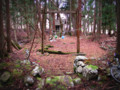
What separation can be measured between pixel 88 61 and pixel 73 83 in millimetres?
1448

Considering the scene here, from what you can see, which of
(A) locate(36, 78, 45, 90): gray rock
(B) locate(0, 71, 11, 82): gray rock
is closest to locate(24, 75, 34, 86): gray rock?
(A) locate(36, 78, 45, 90): gray rock

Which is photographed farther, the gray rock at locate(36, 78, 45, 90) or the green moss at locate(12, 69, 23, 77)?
the green moss at locate(12, 69, 23, 77)

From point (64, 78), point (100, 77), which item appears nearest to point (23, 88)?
point (64, 78)

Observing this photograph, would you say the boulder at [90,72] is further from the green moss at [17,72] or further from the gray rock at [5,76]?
the gray rock at [5,76]

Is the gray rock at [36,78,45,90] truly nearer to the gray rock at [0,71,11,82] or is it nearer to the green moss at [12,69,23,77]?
the green moss at [12,69,23,77]

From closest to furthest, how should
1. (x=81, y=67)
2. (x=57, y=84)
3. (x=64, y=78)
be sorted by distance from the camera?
(x=57, y=84) → (x=64, y=78) → (x=81, y=67)

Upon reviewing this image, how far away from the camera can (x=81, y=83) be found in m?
3.44

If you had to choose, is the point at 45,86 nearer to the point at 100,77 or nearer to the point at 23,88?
the point at 23,88

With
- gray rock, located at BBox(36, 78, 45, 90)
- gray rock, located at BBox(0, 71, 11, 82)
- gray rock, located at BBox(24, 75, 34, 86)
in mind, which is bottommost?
gray rock, located at BBox(36, 78, 45, 90)

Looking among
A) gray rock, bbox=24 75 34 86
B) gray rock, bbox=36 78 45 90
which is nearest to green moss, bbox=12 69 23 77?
gray rock, bbox=24 75 34 86

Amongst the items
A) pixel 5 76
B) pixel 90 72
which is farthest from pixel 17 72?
pixel 90 72

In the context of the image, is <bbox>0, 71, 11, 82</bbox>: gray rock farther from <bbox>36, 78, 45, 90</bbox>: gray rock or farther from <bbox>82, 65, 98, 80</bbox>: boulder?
<bbox>82, 65, 98, 80</bbox>: boulder

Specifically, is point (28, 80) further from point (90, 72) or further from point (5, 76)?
point (90, 72)

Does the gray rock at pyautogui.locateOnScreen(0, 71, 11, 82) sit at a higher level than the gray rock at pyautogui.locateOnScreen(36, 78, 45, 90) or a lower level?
higher
